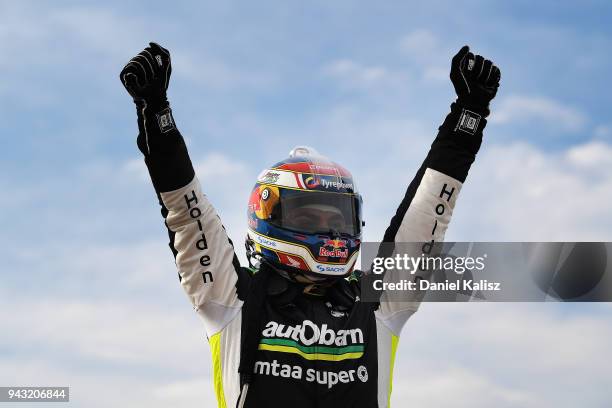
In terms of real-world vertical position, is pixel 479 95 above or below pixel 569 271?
above

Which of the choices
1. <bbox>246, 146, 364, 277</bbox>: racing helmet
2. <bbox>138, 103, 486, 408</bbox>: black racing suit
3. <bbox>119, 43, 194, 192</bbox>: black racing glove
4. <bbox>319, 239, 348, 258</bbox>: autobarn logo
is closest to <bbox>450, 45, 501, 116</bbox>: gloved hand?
<bbox>246, 146, 364, 277</bbox>: racing helmet

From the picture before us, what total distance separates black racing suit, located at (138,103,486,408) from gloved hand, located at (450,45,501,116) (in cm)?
213

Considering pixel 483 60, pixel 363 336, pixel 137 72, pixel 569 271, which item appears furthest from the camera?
pixel 569 271

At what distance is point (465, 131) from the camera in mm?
8258

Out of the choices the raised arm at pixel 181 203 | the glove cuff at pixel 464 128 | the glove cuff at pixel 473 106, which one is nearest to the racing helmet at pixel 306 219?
the raised arm at pixel 181 203

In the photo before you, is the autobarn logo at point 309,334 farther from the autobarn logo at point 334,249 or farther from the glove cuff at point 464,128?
the glove cuff at point 464,128

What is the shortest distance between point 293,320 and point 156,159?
1.93 meters

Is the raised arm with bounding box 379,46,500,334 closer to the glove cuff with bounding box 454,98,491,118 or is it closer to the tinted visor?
the glove cuff with bounding box 454,98,491,118

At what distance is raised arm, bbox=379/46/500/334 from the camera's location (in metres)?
8.21

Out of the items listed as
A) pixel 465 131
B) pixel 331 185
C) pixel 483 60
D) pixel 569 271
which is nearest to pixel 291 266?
pixel 331 185

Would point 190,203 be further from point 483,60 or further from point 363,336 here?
point 483,60

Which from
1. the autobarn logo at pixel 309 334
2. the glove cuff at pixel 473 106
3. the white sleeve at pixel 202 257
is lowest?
the autobarn logo at pixel 309 334

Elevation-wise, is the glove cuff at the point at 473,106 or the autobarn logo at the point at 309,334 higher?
the glove cuff at the point at 473,106

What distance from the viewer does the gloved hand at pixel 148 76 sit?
23.9 ft
